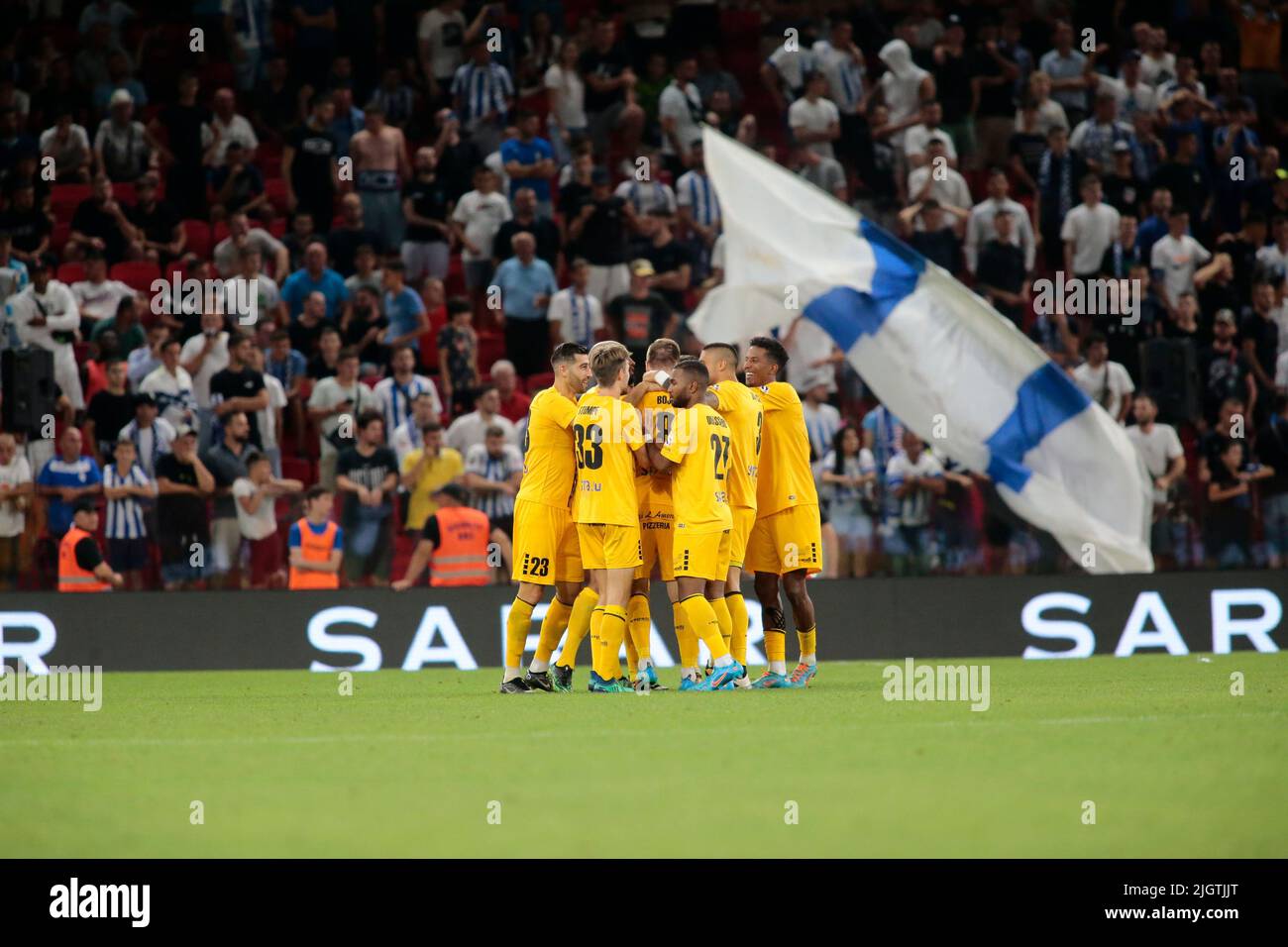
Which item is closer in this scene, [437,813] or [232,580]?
[437,813]

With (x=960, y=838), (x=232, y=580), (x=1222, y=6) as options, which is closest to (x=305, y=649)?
(x=232, y=580)

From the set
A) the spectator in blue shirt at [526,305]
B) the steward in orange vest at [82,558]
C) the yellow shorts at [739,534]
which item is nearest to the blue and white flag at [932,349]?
the spectator in blue shirt at [526,305]

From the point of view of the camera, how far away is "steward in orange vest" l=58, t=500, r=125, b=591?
15758mm

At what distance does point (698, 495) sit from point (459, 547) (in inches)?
185

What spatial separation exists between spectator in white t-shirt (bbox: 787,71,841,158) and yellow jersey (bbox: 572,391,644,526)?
11142 millimetres

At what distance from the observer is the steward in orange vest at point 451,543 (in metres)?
16.0

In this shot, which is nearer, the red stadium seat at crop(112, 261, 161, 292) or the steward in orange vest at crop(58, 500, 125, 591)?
the steward in orange vest at crop(58, 500, 125, 591)

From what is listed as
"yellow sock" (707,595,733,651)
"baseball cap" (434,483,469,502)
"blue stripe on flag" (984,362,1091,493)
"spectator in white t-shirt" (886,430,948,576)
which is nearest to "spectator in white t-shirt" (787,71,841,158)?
"blue stripe on flag" (984,362,1091,493)

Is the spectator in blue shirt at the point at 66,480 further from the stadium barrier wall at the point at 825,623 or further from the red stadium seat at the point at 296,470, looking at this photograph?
the red stadium seat at the point at 296,470

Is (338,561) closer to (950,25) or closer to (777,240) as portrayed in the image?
(777,240)

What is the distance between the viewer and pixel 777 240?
1809 cm

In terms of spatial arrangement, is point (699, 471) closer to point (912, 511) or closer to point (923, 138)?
point (912, 511)

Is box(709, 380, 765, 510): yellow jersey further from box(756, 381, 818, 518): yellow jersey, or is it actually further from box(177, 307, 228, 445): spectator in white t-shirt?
box(177, 307, 228, 445): spectator in white t-shirt

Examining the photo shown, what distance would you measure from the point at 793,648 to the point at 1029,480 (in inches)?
108
